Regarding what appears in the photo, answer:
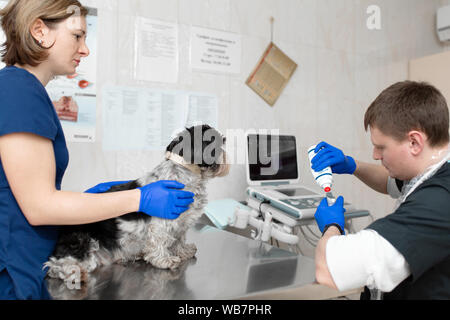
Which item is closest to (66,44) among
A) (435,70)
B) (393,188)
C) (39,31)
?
(39,31)

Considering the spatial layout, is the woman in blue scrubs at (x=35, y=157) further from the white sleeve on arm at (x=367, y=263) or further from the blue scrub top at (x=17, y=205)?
the white sleeve on arm at (x=367, y=263)

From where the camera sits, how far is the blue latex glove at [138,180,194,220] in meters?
0.94

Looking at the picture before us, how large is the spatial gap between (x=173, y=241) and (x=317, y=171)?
57 cm

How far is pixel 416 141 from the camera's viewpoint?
3.01ft

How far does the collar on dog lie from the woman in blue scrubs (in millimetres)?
147

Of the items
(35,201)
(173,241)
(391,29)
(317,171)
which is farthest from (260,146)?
(391,29)

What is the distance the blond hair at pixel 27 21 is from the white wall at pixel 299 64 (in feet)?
2.73

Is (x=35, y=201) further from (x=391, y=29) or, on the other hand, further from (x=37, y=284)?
(x=391, y=29)

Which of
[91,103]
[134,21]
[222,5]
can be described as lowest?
[91,103]

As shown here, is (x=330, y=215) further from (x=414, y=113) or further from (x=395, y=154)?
(x=414, y=113)

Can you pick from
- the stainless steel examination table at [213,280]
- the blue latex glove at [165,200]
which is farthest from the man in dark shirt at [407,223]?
the blue latex glove at [165,200]

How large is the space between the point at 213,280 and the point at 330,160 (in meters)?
0.64

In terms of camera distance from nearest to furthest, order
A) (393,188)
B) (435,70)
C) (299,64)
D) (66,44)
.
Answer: (66,44) → (393,188) → (299,64) → (435,70)

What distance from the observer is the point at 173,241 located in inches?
42.9
